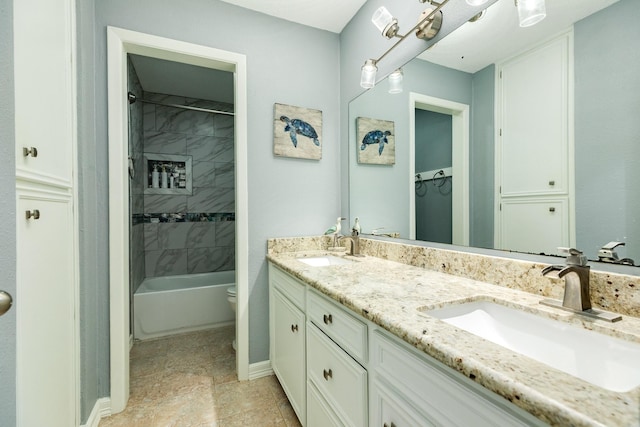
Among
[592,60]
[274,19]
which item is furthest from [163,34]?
[592,60]

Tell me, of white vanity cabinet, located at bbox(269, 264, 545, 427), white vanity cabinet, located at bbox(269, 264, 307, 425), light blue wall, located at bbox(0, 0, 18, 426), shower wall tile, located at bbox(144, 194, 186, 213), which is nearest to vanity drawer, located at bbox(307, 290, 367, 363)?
white vanity cabinet, located at bbox(269, 264, 545, 427)

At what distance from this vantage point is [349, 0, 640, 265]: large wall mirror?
74 cm

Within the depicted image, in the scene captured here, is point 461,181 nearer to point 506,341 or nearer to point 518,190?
point 518,190

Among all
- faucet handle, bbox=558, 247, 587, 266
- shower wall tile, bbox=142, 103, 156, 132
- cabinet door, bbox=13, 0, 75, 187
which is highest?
shower wall tile, bbox=142, 103, 156, 132

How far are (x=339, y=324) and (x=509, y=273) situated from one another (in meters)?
0.65

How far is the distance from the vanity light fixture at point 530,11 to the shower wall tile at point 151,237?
11.9 feet

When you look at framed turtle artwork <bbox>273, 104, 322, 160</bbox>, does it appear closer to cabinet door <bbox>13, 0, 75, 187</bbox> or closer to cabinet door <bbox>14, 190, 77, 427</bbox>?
cabinet door <bbox>13, 0, 75, 187</bbox>

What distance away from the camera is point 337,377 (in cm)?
102

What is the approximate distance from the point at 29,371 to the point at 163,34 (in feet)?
6.01

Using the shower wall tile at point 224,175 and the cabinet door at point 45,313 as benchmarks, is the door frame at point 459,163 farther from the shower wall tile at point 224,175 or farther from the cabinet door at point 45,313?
the shower wall tile at point 224,175

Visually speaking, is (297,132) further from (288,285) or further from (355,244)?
(288,285)

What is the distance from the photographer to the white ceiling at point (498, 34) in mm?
852

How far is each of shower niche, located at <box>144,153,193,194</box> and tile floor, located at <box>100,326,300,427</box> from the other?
1.78 meters

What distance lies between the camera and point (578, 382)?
0.43 metres
